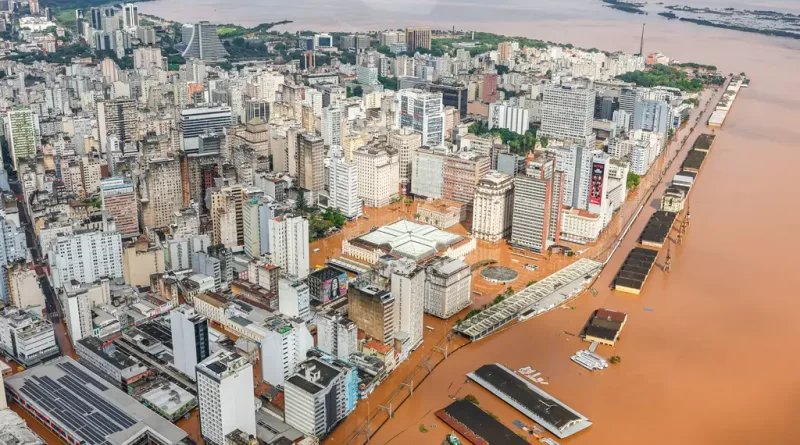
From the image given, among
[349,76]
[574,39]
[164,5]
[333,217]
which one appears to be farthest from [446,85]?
[164,5]

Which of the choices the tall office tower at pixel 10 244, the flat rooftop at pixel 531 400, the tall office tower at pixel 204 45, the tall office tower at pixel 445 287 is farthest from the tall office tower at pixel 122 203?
the tall office tower at pixel 204 45

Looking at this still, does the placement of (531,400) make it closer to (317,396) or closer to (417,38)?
(317,396)

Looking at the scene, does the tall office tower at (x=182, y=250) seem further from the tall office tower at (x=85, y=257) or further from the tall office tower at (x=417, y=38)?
the tall office tower at (x=417, y=38)

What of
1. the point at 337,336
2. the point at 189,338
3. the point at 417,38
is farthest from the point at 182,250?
the point at 417,38

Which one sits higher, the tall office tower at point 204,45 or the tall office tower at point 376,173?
the tall office tower at point 204,45

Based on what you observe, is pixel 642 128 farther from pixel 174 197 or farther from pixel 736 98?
pixel 174 197

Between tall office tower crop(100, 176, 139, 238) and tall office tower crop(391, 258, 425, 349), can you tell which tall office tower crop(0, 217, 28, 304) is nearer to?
tall office tower crop(100, 176, 139, 238)
